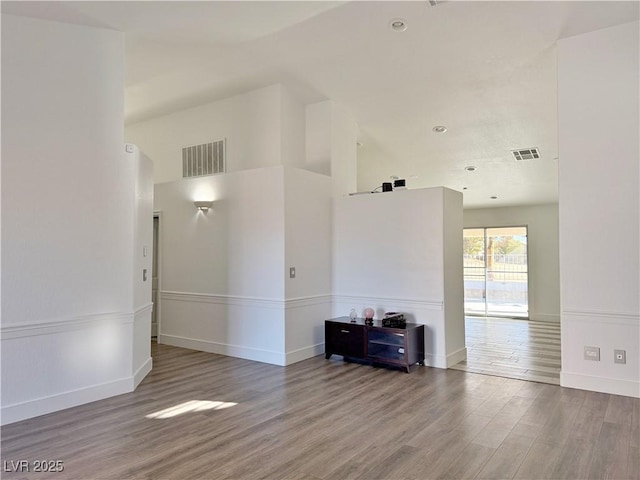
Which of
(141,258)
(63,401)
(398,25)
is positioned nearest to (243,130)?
(141,258)

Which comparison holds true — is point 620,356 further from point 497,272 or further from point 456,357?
point 497,272

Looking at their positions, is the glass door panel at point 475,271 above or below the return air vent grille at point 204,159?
below

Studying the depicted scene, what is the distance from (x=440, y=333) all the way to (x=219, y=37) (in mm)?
4170

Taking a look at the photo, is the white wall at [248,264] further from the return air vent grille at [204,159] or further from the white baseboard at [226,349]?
the return air vent grille at [204,159]

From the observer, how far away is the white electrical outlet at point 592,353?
4219 millimetres

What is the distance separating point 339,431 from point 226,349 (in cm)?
288

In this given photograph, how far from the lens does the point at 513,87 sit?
539cm

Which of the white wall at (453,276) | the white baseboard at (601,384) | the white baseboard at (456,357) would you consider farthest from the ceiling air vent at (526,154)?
the white baseboard at (601,384)

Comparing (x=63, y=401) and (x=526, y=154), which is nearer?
(x=63, y=401)

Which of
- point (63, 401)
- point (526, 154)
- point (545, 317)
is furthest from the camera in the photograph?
point (545, 317)

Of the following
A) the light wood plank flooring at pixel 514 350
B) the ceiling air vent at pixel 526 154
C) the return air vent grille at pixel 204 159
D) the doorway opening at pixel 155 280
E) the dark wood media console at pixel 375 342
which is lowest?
the light wood plank flooring at pixel 514 350

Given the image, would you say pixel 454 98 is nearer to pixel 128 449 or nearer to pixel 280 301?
pixel 280 301

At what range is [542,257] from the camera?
10.4m

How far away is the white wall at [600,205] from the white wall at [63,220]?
4405 millimetres
